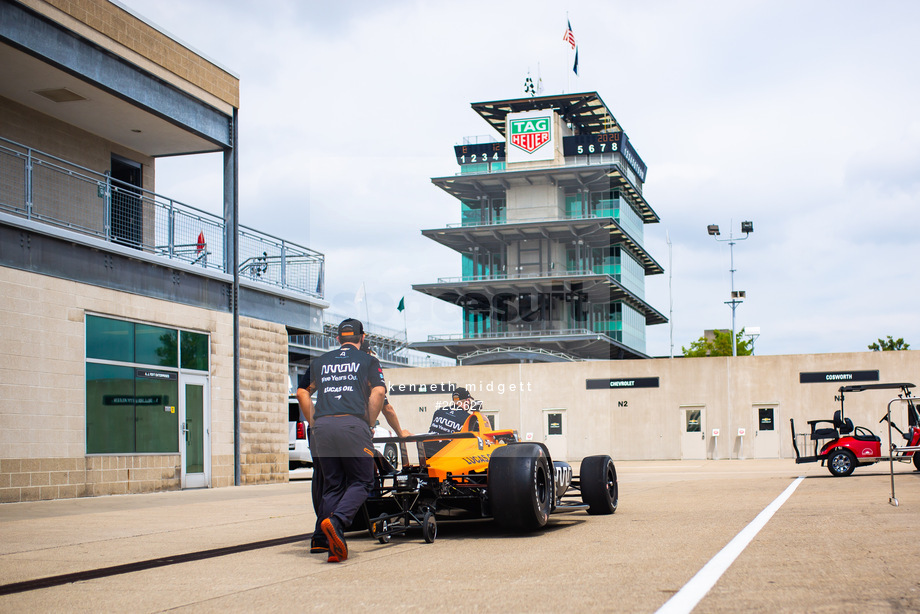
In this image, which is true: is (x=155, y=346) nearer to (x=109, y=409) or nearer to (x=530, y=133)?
(x=109, y=409)

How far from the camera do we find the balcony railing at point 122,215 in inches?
653

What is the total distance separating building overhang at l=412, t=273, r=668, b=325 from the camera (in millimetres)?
77062

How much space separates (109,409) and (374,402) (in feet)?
35.8

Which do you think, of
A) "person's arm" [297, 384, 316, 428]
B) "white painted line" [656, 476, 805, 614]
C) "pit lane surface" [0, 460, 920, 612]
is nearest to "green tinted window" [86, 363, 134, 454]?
"pit lane surface" [0, 460, 920, 612]

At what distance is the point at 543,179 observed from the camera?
79.1 metres

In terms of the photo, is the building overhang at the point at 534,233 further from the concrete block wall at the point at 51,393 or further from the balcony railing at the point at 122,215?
the concrete block wall at the point at 51,393

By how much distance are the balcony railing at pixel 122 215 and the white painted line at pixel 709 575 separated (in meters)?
12.2

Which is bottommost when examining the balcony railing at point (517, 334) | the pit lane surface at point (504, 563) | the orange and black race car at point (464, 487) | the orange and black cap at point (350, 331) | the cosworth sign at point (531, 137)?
the pit lane surface at point (504, 563)

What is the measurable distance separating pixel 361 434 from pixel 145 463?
11730mm

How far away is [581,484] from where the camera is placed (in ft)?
36.9

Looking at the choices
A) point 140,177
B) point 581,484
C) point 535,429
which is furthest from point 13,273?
point 535,429

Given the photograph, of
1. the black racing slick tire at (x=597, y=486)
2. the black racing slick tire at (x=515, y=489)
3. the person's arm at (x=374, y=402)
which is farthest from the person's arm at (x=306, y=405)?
the black racing slick tire at (x=597, y=486)

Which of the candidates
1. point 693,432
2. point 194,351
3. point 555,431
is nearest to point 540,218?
point 555,431

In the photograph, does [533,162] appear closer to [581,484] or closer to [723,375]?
[723,375]
